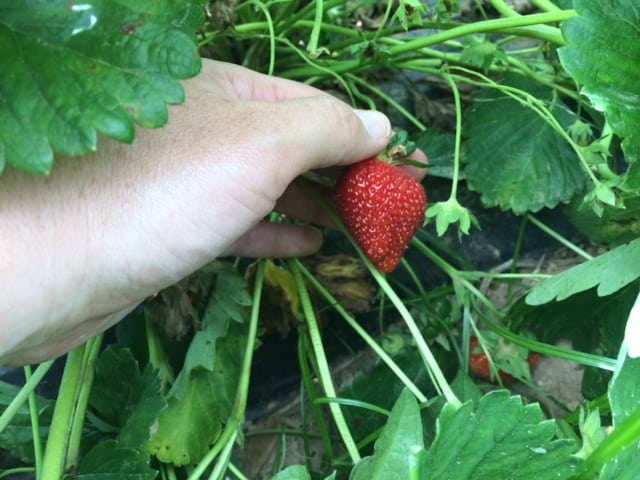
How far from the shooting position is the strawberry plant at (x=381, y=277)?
0.47m

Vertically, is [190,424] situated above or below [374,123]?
below

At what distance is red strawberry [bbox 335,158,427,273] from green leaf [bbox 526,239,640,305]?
140mm

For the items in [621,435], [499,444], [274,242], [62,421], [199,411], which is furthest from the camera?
[274,242]

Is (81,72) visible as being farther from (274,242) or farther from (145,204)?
(274,242)

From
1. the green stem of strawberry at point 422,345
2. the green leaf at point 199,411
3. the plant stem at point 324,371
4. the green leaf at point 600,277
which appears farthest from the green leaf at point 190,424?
the green leaf at point 600,277

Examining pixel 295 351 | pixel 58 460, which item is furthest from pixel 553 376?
pixel 58 460

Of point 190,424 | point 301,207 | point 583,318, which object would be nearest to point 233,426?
point 190,424

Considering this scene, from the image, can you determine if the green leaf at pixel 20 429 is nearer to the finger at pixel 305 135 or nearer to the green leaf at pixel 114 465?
the green leaf at pixel 114 465

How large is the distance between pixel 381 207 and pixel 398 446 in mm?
257

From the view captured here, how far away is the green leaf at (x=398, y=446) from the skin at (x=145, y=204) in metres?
0.22

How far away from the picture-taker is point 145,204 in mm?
555

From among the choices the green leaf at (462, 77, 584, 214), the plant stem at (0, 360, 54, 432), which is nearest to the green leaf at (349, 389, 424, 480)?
the plant stem at (0, 360, 54, 432)

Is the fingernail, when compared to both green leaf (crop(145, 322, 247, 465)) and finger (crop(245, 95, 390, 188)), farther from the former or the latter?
green leaf (crop(145, 322, 247, 465))

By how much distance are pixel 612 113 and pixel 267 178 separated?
0.93 feet
